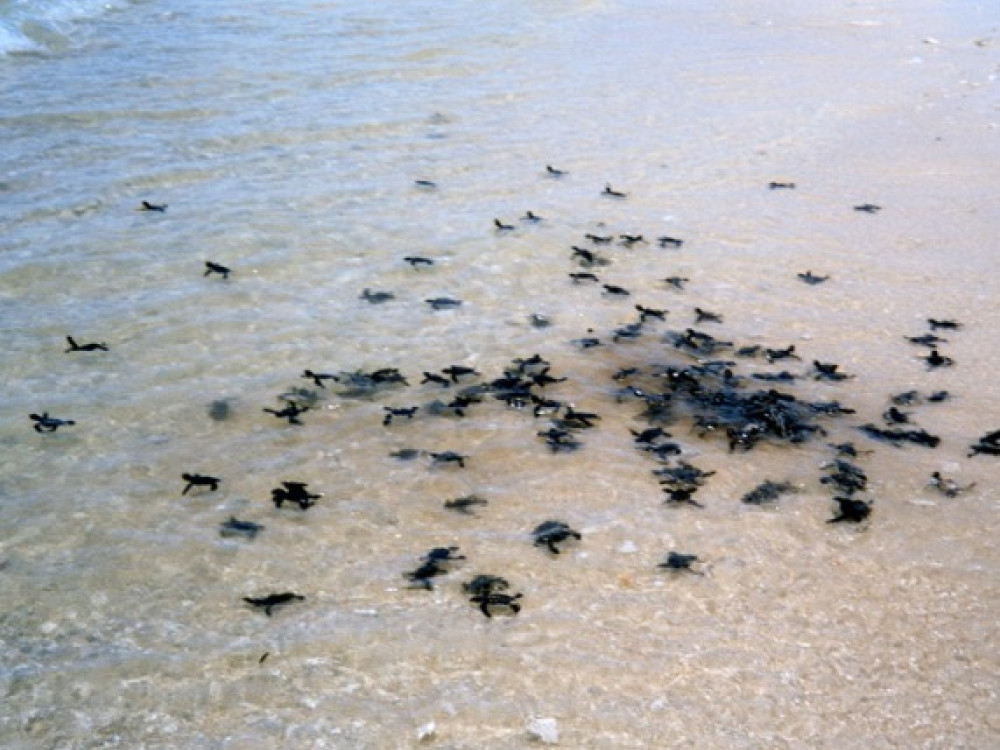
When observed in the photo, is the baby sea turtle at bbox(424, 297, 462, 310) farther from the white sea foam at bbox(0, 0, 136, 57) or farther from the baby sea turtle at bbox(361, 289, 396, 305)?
the white sea foam at bbox(0, 0, 136, 57)

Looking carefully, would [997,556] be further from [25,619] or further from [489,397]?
[25,619]

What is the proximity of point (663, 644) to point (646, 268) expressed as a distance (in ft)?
16.9

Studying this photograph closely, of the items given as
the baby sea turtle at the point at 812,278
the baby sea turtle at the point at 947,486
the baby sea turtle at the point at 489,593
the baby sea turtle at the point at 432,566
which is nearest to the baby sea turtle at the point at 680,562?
the baby sea turtle at the point at 489,593

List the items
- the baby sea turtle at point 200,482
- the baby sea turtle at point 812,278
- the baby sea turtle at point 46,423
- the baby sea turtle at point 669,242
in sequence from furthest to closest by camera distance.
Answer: the baby sea turtle at point 669,242 → the baby sea turtle at point 812,278 → the baby sea turtle at point 46,423 → the baby sea turtle at point 200,482

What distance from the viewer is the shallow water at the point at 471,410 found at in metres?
4.97

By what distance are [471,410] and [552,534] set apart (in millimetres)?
1559

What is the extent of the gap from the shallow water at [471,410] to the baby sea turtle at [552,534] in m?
0.09

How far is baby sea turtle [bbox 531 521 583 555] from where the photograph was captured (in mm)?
6027

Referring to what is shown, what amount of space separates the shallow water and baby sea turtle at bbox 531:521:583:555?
0.09 meters

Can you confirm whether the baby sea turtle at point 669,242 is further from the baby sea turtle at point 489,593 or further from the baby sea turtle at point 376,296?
the baby sea turtle at point 489,593

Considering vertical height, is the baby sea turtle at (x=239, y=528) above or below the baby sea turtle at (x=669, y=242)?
below

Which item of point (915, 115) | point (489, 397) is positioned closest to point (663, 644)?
point (489, 397)

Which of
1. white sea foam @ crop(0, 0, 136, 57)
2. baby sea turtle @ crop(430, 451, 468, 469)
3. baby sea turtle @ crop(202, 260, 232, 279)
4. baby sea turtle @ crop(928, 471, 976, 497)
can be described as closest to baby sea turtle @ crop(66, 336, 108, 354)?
baby sea turtle @ crop(202, 260, 232, 279)

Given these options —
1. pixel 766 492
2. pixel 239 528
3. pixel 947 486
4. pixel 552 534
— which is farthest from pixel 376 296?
pixel 947 486
